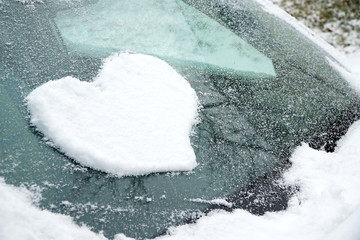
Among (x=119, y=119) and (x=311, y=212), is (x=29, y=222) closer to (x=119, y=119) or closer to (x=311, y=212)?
(x=119, y=119)

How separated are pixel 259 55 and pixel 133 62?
76cm

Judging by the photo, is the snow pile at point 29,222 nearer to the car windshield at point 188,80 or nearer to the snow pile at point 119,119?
the car windshield at point 188,80

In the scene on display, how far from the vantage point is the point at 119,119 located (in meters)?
1.27

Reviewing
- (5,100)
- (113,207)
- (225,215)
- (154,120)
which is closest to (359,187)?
(225,215)

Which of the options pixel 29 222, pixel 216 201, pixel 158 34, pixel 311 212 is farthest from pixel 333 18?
pixel 29 222

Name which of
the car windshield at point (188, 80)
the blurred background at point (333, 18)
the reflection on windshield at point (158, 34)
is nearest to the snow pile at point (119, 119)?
the car windshield at point (188, 80)

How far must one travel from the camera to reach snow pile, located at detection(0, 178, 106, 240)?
0.98m

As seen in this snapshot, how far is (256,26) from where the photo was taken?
1.99 meters

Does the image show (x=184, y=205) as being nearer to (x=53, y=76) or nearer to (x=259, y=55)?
(x=53, y=76)

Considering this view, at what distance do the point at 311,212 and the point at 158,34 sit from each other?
1.16 metres

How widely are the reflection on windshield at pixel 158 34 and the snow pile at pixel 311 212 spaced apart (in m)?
0.57

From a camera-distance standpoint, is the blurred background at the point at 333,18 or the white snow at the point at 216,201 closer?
the white snow at the point at 216,201

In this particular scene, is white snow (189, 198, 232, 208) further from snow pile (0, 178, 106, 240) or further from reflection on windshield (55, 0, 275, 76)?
reflection on windshield (55, 0, 275, 76)

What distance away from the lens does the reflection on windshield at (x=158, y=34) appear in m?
1.56
